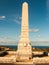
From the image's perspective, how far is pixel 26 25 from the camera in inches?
877

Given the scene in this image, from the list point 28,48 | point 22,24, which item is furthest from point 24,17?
point 28,48

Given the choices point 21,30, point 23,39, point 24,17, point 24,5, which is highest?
point 24,5

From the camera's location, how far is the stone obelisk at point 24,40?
21422 millimetres

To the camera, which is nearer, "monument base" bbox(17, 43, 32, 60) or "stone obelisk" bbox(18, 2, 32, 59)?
"monument base" bbox(17, 43, 32, 60)

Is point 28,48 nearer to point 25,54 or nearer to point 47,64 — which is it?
point 25,54

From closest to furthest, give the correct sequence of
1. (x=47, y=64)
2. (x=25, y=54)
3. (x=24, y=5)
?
1. (x=47, y=64)
2. (x=25, y=54)
3. (x=24, y=5)

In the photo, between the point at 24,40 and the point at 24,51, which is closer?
the point at 24,51

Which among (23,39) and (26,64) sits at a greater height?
(23,39)

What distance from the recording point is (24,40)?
21922 millimetres

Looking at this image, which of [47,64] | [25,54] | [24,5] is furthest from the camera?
[24,5]

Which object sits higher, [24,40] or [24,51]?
Result: [24,40]

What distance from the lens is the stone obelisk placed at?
21.4 metres

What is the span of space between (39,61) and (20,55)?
172 inches

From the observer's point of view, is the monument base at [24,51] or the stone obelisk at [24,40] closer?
the monument base at [24,51]
